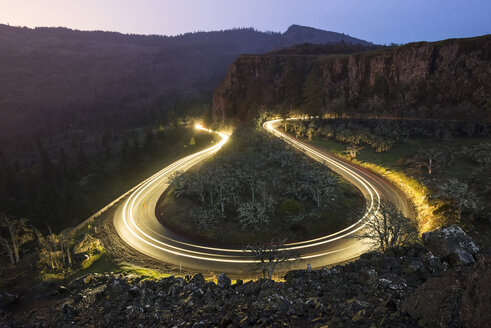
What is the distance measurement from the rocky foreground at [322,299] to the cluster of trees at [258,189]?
1970 centimetres

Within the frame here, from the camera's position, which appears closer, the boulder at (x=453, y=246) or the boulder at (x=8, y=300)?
→ the boulder at (x=453, y=246)

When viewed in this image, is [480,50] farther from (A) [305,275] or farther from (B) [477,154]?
(A) [305,275]

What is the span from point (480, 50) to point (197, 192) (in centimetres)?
9490

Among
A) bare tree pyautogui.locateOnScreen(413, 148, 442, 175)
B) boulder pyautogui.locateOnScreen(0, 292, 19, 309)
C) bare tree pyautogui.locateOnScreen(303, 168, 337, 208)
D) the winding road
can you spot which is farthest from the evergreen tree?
boulder pyautogui.locateOnScreen(0, 292, 19, 309)

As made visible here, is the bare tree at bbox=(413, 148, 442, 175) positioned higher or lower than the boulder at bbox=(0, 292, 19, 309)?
higher

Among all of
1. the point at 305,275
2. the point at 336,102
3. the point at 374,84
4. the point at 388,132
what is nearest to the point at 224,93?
the point at 336,102

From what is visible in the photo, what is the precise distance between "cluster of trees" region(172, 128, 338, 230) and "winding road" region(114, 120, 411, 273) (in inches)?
183

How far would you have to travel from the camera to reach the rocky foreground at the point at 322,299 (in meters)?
7.05

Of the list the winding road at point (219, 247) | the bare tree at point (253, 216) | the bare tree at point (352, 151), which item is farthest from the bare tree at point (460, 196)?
the bare tree at point (352, 151)

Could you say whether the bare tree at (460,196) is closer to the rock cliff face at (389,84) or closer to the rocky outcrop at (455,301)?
the rocky outcrop at (455,301)

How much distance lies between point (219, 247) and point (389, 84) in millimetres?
89784

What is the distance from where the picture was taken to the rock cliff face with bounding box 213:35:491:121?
7338 cm

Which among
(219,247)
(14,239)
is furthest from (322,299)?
(14,239)

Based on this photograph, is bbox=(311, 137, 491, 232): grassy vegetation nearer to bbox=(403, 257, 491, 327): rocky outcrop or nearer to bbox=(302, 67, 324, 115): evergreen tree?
bbox=(302, 67, 324, 115): evergreen tree
